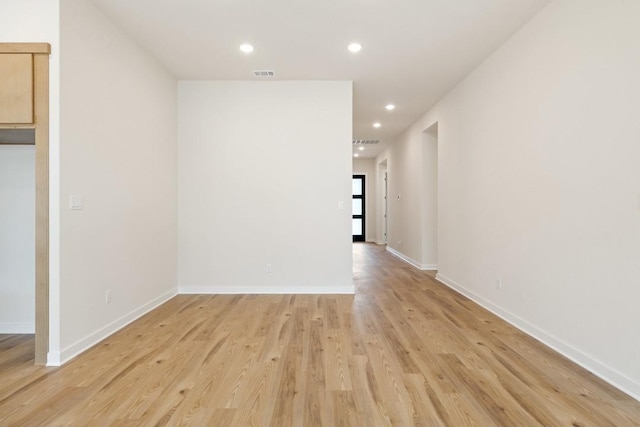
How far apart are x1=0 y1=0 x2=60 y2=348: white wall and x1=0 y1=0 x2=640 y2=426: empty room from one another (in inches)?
0.6

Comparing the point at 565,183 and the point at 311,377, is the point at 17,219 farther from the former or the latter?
the point at 565,183

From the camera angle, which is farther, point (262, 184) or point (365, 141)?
point (365, 141)

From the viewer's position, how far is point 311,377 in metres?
2.12

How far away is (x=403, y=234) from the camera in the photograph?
736 cm

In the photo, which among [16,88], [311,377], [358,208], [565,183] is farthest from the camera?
[358,208]

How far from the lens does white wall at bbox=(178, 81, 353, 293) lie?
432cm

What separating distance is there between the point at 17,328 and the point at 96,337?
84 centimetres

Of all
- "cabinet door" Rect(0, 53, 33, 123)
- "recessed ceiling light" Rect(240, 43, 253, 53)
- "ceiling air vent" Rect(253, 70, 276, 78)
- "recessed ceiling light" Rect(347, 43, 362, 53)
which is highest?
"ceiling air vent" Rect(253, 70, 276, 78)

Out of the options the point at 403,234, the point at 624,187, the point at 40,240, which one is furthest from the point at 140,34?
the point at 403,234

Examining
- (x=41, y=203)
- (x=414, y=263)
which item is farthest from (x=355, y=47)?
(x=414, y=263)

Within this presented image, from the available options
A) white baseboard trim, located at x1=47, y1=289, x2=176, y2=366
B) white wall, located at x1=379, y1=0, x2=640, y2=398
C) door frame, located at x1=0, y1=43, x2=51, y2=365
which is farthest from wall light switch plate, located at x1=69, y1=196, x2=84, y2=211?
white wall, located at x1=379, y1=0, x2=640, y2=398

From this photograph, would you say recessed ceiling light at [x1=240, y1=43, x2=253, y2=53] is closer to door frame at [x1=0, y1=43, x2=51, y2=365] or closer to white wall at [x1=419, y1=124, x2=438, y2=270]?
door frame at [x1=0, y1=43, x2=51, y2=365]

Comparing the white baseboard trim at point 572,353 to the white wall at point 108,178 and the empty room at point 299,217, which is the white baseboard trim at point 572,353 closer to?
the empty room at point 299,217

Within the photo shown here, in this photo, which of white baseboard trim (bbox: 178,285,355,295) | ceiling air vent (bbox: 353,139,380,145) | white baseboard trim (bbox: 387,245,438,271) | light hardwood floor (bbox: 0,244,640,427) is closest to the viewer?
light hardwood floor (bbox: 0,244,640,427)
